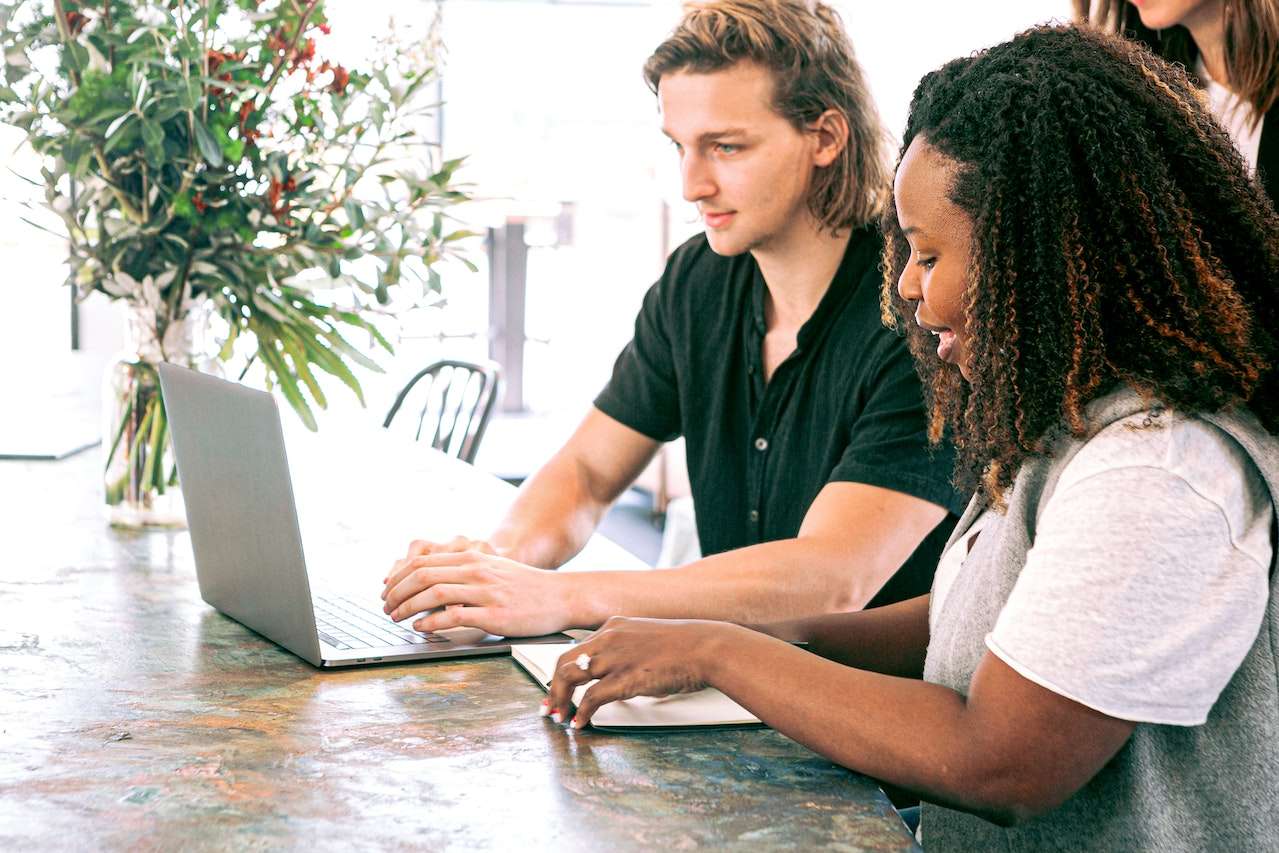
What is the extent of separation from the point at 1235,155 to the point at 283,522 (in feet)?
2.60

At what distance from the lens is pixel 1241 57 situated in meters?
1.59

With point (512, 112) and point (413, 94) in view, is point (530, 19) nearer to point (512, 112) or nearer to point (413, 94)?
point (512, 112)

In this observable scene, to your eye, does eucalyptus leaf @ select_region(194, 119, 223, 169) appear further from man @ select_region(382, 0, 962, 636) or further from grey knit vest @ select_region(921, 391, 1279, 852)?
grey knit vest @ select_region(921, 391, 1279, 852)

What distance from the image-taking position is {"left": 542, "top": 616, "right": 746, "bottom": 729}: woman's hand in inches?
38.5

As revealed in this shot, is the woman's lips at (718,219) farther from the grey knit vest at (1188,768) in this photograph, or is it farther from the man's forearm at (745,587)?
the grey knit vest at (1188,768)

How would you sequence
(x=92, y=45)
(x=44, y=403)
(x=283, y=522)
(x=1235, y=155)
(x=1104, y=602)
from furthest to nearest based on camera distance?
(x=44, y=403), (x=92, y=45), (x=283, y=522), (x=1235, y=155), (x=1104, y=602)

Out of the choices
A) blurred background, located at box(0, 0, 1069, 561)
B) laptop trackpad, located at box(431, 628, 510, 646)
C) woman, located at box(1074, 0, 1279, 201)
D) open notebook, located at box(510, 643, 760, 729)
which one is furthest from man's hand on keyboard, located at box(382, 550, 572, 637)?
blurred background, located at box(0, 0, 1069, 561)

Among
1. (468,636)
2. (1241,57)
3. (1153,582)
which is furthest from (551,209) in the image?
(1153,582)

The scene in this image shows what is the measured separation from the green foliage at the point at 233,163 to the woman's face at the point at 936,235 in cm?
86

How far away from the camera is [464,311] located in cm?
507

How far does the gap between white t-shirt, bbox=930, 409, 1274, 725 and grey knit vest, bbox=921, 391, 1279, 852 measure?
0.08 feet

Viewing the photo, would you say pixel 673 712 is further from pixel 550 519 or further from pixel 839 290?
pixel 839 290

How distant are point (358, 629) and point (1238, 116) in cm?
121

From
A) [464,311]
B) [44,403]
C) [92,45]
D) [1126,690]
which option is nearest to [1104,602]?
[1126,690]
